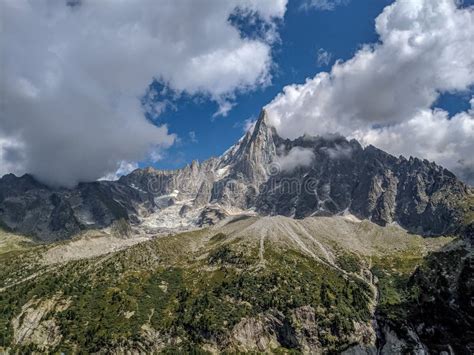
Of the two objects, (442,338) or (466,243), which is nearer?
(442,338)

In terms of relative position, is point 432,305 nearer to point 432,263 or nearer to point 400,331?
point 400,331

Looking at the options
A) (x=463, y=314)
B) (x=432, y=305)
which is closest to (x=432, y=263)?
(x=432, y=305)

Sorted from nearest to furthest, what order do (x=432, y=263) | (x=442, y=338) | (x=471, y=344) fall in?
(x=471, y=344) → (x=442, y=338) → (x=432, y=263)

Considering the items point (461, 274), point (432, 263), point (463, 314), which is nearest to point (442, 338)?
point (463, 314)

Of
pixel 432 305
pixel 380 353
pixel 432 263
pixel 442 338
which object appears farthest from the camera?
pixel 432 263

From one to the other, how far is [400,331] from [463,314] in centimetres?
1455

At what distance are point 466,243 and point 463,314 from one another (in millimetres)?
25695

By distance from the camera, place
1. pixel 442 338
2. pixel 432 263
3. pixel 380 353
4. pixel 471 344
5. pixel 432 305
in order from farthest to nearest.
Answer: pixel 432 263, pixel 380 353, pixel 432 305, pixel 442 338, pixel 471 344

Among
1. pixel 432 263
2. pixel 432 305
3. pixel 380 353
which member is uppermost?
pixel 432 263

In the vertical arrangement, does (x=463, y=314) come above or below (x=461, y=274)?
below

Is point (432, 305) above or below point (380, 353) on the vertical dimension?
above

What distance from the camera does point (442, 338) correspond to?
281ft

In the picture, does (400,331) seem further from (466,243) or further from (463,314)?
(466,243)

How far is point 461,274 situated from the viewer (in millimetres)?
90125
